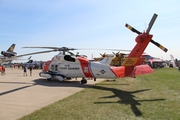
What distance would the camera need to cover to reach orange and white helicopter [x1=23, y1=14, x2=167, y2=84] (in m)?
12.3

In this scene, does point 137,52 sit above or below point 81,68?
above

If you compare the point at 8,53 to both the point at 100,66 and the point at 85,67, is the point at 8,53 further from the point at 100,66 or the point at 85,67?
the point at 100,66

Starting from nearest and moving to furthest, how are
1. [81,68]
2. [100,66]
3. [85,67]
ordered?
[100,66]
[85,67]
[81,68]

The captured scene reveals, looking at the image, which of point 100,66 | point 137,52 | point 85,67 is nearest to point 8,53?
point 85,67

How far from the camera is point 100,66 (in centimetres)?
1579

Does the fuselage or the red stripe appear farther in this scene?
the red stripe

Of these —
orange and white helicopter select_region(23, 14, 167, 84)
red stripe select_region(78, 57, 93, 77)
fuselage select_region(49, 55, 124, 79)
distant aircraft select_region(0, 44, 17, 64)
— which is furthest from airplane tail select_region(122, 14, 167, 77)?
distant aircraft select_region(0, 44, 17, 64)

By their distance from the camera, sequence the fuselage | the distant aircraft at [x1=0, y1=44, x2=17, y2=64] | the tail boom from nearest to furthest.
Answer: the tail boom
the fuselage
the distant aircraft at [x1=0, y1=44, x2=17, y2=64]

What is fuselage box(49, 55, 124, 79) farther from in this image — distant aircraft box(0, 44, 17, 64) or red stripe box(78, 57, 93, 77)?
distant aircraft box(0, 44, 17, 64)

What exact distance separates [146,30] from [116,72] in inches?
159

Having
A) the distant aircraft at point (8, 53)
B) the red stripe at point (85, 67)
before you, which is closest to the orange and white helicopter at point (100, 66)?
the red stripe at point (85, 67)

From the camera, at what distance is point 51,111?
7.42m

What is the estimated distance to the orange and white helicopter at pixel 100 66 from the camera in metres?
12.3

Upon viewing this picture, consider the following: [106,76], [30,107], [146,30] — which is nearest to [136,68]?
[106,76]
